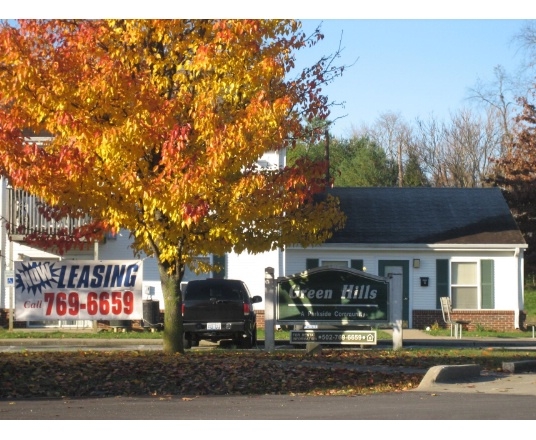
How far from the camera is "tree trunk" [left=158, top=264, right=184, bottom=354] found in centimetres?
1825

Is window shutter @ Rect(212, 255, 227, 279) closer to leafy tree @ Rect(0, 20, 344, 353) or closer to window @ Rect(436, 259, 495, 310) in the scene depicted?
window @ Rect(436, 259, 495, 310)

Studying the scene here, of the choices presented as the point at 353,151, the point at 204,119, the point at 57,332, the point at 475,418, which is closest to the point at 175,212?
the point at 204,119

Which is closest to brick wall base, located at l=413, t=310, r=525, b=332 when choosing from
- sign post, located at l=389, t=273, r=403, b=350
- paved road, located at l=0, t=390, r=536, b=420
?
sign post, located at l=389, t=273, r=403, b=350

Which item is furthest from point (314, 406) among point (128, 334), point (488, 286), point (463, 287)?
point (488, 286)

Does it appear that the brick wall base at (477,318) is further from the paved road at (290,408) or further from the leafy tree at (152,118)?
the paved road at (290,408)

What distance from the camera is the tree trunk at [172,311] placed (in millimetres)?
18250

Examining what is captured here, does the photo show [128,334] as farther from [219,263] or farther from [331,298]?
[331,298]

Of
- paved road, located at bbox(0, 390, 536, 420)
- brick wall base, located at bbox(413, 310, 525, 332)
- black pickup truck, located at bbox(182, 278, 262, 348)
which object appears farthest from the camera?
brick wall base, located at bbox(413, 310, 525, 332)

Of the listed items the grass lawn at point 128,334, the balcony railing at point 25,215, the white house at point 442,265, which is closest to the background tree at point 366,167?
the white house at point 442,265

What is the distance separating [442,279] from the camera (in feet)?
98.3

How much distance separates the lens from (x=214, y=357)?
17875 millimetres

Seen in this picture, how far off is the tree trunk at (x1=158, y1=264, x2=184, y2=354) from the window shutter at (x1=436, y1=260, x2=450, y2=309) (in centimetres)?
1354

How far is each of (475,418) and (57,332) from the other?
19.2m

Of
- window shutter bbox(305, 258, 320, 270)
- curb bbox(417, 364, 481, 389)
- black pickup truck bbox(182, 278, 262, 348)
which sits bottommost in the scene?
curb bbox(417, 364, 481, 389)
